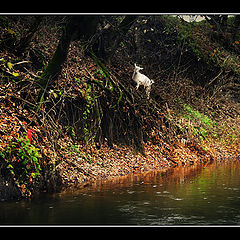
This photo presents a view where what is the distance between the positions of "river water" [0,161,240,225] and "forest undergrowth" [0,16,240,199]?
3.51ft

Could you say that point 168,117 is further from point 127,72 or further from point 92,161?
point 92,161

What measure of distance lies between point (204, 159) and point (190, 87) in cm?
654

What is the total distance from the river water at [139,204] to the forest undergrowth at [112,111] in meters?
1.07

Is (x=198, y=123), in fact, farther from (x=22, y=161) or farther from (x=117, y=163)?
(x=22, y=161)

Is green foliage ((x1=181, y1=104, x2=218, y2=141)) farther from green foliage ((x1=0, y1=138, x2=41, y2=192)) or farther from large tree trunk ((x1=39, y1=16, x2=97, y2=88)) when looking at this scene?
green foliage ((x1=0, y1=138, x2=41, y2=192))

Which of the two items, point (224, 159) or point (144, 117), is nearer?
point (144, 117)

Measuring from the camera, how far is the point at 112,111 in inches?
619

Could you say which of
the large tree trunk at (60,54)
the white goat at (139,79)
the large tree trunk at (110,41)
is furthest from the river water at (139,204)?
the large tree trunk at (110,41)

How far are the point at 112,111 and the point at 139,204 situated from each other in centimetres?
677

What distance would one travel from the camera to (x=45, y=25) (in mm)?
16328

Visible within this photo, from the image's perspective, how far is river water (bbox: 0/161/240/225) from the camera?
801 cm

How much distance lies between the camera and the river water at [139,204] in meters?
8.01

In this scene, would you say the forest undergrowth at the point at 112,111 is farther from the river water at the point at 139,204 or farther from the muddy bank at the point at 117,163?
the river water at the point at 139,204

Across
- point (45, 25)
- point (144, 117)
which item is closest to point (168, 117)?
point (144, 117)
